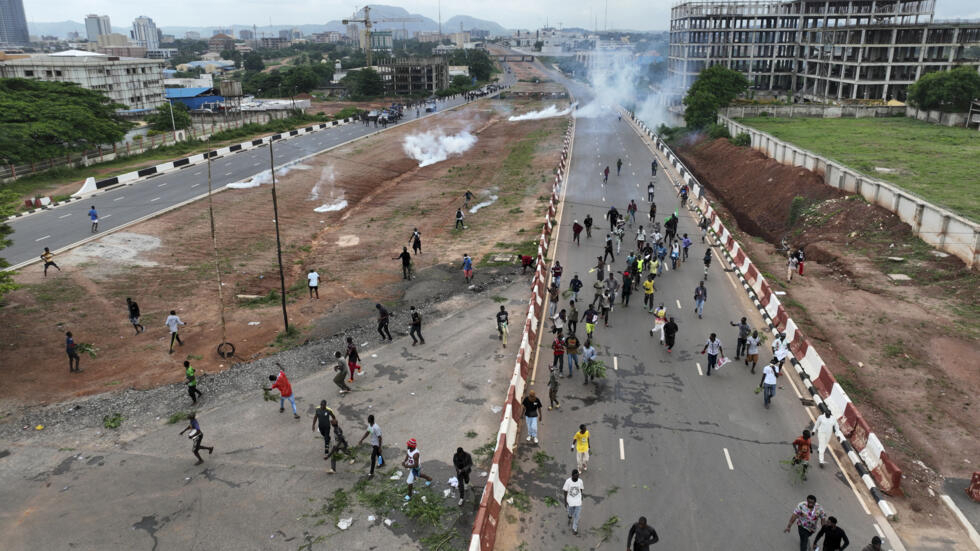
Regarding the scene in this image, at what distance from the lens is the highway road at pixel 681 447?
12.6 meters

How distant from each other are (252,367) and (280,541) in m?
8.84

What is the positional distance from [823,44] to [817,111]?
1467 inches

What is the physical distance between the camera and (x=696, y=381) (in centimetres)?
1848

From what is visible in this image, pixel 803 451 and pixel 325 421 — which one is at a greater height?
A: pixel 325 421

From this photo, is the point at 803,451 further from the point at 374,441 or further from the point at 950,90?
the point at 950,90

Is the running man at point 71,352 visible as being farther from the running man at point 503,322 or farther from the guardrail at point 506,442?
the guardrail at point 506,442

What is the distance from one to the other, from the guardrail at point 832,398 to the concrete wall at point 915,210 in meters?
9.11

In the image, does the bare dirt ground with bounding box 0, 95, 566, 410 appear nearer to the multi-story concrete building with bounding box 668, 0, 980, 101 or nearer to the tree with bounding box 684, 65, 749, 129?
the tree with bounding box 684, 65, 749, 129

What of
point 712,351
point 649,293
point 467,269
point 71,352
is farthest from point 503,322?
point 71,352

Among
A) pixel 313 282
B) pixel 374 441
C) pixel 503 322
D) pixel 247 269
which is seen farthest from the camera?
pixel 247 269

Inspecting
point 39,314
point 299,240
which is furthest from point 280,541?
point 299,240

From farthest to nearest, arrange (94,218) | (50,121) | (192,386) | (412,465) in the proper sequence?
(50,121), (94,218), (192,386), (412,465)

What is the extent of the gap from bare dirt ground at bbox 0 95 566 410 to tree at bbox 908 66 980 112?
4333 cm

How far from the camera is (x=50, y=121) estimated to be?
173ft
